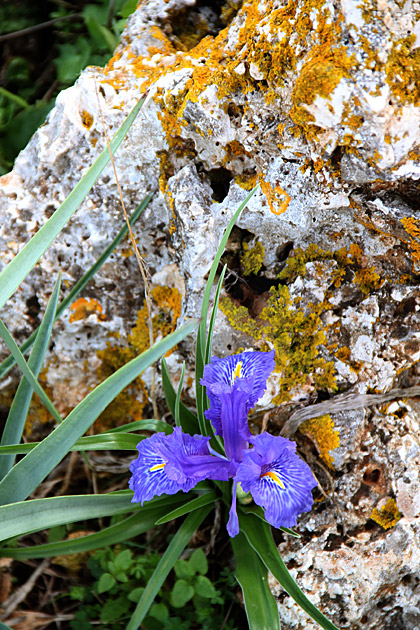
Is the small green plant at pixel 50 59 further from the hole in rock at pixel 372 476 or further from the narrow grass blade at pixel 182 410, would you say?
the hole in rock at pixel 372 476

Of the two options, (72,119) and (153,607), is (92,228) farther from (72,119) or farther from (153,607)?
(153,607)

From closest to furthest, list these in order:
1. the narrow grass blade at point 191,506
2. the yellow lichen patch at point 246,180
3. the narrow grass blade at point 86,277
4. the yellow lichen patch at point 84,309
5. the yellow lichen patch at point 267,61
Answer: the yellow lichen patch at point 267,61 < the narrow grass blade at point 191,506 < the yellow lichen patch at point 246,180 < the narrow grass blade at point 86,277 < the yellow lichen patch at point 84,309

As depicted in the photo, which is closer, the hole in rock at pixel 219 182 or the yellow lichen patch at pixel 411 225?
the yellow lichen patch at pixel 411 225

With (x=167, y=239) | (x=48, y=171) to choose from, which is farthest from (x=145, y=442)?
(x=48, y=171)

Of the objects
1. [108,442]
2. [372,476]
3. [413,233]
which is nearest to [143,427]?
[108,442]

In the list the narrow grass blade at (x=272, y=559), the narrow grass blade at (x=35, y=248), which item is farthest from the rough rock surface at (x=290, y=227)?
the narrow grass blade at (x=35, y=248)

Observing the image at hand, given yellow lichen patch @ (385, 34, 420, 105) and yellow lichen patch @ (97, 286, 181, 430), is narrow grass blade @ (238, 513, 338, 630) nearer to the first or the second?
yellow lichen patch @ (97, 286, 181, 430)

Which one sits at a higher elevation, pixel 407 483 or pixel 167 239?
pixel 167 239
